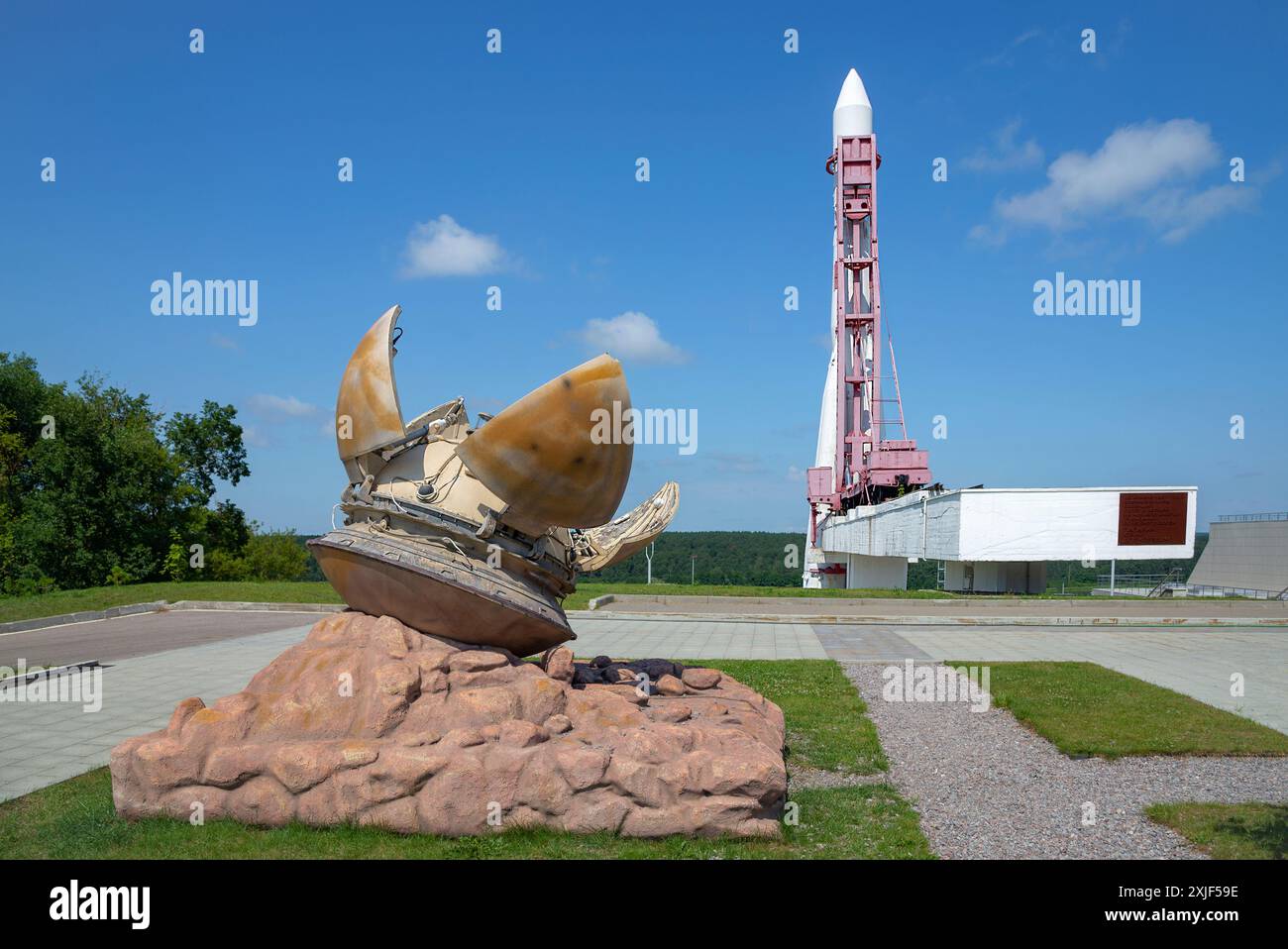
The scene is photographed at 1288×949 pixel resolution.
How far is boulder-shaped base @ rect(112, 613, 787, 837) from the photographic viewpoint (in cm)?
630

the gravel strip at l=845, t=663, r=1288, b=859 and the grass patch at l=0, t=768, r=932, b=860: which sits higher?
the grass patch at l=0, t=768, r=932, b=860

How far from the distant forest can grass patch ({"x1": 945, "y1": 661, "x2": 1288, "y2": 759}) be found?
46777 millimetres

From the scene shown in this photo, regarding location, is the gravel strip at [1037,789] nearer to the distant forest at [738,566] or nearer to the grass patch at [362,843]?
the grass patch at [362,843]

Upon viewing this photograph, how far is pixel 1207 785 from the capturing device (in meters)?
8.12

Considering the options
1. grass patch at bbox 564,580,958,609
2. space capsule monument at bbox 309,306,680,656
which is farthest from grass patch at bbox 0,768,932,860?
grass patch at bbox 564,580,958,609

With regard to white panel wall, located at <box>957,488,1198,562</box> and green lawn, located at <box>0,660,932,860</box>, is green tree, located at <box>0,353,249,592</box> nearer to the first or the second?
green lawn, located at <box>0,660,932,860</box>

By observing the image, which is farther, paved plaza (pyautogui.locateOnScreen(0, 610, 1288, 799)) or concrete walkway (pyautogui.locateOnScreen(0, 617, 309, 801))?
paved plaza (pyautogui.locateOnScreen(0, 610, 1288, 799))

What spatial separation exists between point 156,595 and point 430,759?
22.1 metres

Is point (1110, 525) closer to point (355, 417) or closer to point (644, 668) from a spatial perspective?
point (644, 668)

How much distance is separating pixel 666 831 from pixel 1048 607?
21.7 m

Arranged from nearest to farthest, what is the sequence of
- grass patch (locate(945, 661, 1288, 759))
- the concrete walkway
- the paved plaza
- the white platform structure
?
the concrete walkway → grass patch (locate(945, 661, 1288, 759)) → the paved plaza → the white platform structure

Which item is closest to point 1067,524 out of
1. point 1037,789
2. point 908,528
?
point 908,528
